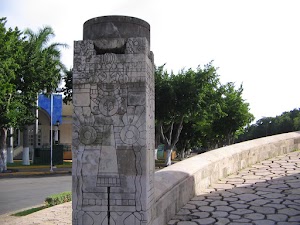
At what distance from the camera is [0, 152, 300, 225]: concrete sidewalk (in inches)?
193

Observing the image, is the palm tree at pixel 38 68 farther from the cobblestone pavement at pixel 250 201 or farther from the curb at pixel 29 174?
the cobblestone pavement at pixel 250 201

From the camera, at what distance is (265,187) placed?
6523 mm

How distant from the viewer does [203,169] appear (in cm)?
666

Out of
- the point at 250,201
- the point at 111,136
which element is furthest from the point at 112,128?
the point at 250,201

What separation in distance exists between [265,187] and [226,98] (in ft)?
71.3

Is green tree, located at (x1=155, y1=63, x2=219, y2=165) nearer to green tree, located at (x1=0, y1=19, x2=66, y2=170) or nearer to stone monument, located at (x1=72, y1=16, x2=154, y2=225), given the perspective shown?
green tree, located at (x1=0, y1=19, x2=66, y2=170)

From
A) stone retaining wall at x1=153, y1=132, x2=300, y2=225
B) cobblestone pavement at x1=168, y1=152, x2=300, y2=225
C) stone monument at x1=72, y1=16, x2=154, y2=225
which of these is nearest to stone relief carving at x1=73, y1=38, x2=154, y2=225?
stone monument at x1=72, y1=16, x2=154, y2=225

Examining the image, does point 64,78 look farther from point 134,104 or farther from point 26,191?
point 134,104

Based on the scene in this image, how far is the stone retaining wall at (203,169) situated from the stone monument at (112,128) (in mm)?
676

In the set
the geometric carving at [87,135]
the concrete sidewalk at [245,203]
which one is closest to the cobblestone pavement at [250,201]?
the concrete sidewalk at [245,203]

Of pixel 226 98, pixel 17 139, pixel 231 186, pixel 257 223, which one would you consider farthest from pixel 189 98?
pixel 17 139

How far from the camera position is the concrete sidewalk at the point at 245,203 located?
16.1 ft

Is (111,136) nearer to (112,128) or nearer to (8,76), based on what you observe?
(112,128)

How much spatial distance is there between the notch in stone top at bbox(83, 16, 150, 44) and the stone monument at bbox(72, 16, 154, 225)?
0.01 metres
